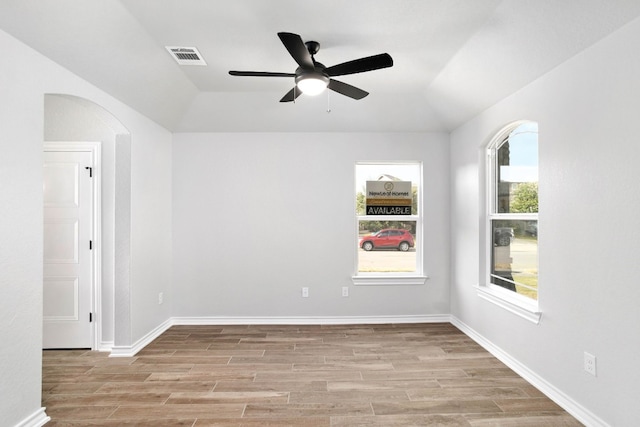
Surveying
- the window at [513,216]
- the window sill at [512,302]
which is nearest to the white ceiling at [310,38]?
the window at [513,216]

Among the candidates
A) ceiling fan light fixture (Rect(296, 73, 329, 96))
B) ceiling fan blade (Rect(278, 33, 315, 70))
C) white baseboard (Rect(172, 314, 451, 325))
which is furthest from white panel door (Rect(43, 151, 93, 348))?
ceiling fan blade (Rect(278, 33, 315, 70))

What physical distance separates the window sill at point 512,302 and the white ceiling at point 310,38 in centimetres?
187

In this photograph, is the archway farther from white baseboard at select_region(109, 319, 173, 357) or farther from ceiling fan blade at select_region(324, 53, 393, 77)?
ceiling fan blade at select_region(324, 53, 393, 77)

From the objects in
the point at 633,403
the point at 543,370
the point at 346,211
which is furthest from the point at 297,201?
the point at 633,403

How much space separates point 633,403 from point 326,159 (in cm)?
354

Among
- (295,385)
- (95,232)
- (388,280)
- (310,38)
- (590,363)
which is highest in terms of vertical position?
(310,38)

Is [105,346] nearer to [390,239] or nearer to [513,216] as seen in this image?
[390,239]

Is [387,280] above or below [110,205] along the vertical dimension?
below

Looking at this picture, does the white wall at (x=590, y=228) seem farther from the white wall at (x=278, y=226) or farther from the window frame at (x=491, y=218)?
the white wall at (x=278, y=226)

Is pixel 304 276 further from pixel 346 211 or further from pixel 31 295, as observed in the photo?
pixel 31 295

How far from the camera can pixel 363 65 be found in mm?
2436

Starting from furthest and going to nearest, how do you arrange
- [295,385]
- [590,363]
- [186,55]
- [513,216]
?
[513,216] → [186,55] → [295,385] → [590,363]

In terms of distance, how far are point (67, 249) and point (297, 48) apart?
10.3 ft

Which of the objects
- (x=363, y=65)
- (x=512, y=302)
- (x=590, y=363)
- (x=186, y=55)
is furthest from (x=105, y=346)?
(x=590, y=363)
